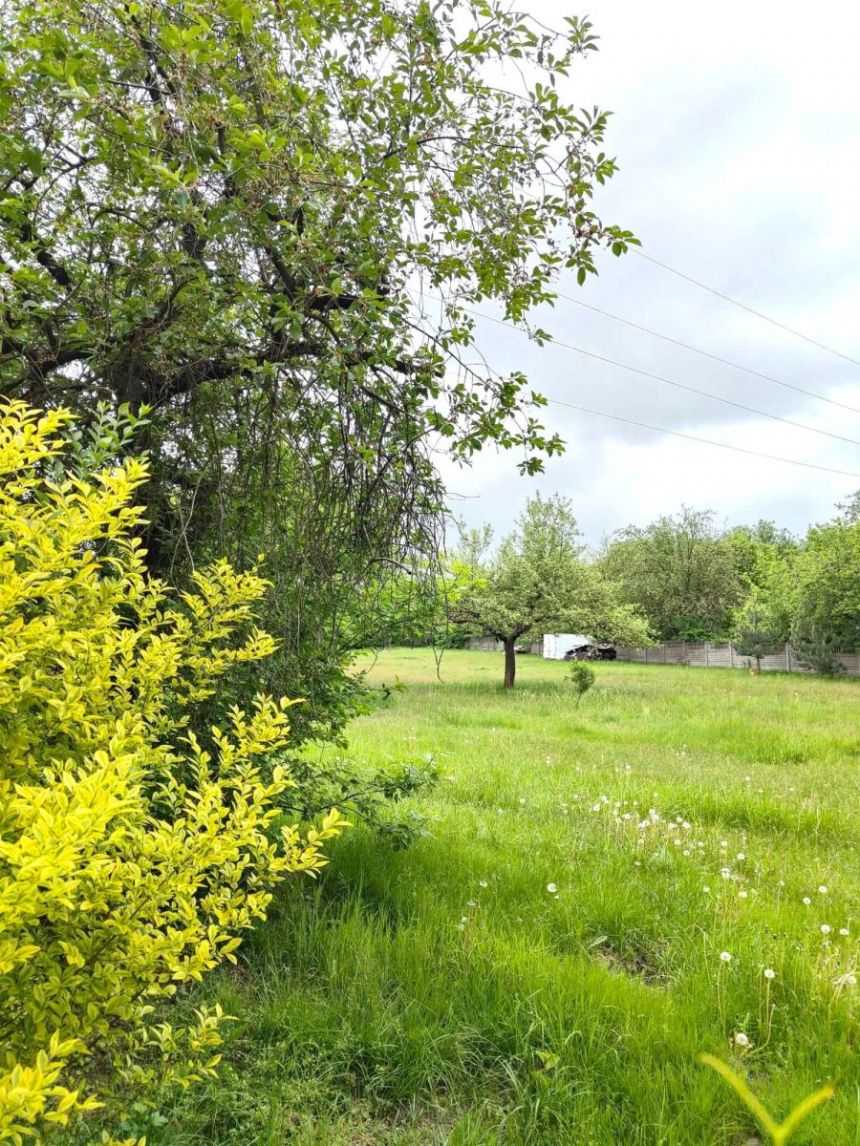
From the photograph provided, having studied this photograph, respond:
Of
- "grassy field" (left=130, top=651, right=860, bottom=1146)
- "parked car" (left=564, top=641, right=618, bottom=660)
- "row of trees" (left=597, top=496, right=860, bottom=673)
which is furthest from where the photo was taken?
"parked car" (left=564, top=641, right=618, bottom=660)

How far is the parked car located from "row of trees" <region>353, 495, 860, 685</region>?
10.9 feet

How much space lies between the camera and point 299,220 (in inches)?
115

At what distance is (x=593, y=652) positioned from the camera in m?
39.5

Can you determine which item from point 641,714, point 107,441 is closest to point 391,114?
point 107,441

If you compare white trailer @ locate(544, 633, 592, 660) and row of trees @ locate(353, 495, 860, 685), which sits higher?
row of trees @ locate(353, 495, 860, 685)

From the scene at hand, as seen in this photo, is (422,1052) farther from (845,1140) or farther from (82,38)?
(82,38)

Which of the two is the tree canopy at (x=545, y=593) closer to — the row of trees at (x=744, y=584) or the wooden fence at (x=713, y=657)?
the row of trees at (x=744, y=584)

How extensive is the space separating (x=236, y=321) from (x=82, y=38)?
1.07 metres

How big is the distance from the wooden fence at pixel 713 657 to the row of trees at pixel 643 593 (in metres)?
1.20

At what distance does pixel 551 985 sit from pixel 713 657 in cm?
3883

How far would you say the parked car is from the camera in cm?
3922

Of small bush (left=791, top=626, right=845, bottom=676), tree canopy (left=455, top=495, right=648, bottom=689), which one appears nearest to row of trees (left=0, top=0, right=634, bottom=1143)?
tree canopy (left=455, top=495, right=648, bottom=689)

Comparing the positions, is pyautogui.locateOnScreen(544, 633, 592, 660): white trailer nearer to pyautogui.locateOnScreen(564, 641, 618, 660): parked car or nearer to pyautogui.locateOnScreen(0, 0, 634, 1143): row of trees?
pyautogui.locateOnScreen(564, 641, 618, 660): parked car

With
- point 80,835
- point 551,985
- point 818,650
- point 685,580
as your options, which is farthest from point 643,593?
point 80,835
